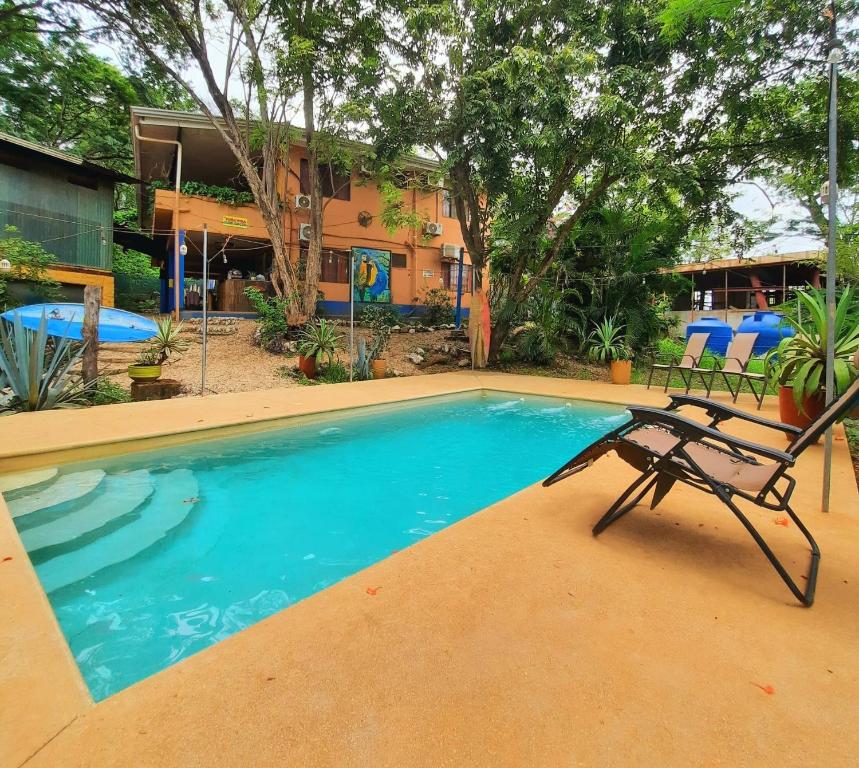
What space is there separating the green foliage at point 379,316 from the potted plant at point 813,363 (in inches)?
425

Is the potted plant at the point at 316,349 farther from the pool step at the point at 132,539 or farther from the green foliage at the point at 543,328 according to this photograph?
the pool step at the point at 132,539

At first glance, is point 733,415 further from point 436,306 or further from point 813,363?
point 436,306

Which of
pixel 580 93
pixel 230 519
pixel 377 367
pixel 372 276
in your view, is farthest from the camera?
pixel 372 276

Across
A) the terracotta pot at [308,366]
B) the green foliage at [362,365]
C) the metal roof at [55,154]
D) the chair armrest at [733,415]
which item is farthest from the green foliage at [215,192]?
the chair armrest at [733,415]

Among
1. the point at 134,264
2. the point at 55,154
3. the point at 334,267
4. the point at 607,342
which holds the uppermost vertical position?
the point at 55,154

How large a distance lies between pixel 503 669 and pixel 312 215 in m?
12.9

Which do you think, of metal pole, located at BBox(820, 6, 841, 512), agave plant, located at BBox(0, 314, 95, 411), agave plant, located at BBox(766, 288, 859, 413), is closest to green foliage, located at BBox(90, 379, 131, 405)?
agave plant, located at BBox(0, 314, 95, 411)

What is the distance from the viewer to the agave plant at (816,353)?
12.9ft

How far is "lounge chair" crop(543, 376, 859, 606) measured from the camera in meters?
1.84

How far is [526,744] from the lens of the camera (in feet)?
3.66

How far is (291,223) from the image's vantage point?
588 inches

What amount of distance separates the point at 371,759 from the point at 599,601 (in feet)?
3.38

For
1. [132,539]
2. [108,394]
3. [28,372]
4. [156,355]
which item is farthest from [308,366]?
[132,539]

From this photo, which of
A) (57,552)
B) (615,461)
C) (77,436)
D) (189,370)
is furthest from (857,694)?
(189,370)
